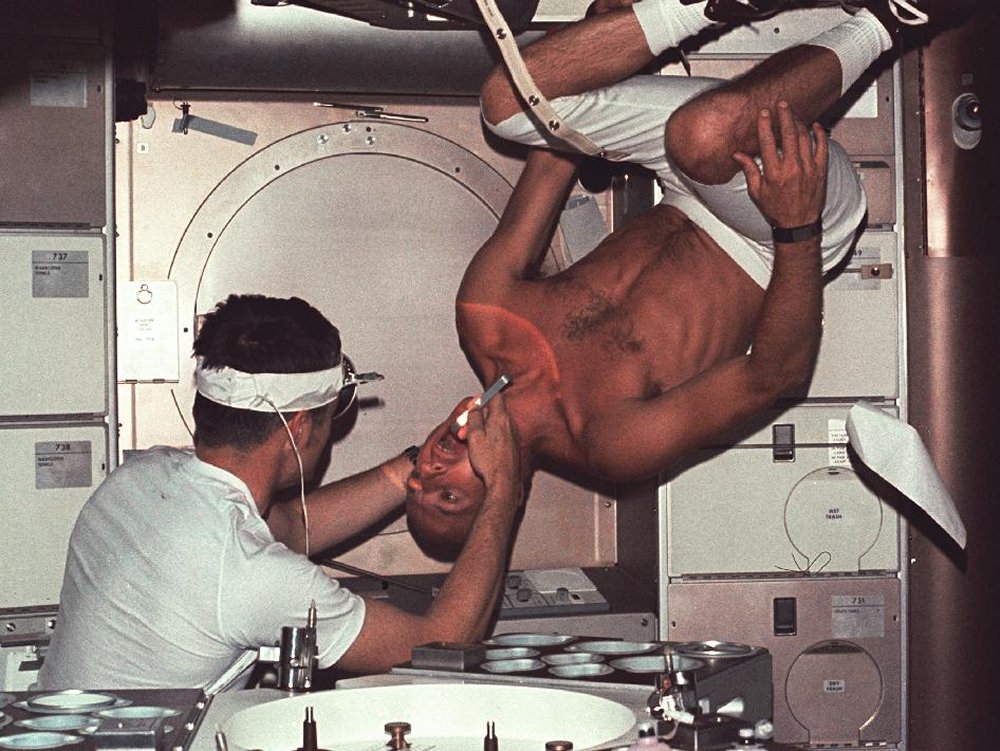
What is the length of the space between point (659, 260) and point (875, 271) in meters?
0.64

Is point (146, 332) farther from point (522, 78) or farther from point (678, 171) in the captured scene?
point (522, 78)

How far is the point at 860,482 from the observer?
3652mm

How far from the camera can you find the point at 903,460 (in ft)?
10.7

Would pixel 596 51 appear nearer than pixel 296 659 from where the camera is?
No

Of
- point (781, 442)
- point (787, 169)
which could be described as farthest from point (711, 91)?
point (781, 442)

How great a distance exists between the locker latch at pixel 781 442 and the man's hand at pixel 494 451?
103cm

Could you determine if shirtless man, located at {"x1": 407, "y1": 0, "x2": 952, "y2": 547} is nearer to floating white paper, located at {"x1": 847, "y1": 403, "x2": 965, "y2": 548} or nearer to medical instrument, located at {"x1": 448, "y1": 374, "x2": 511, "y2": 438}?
medical instrument, located at {"x1": 448, "y1": 374, "x2": 511, "y2": 438}

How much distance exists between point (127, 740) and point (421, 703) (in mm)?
491

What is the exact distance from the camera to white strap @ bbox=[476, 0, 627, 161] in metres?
2.23

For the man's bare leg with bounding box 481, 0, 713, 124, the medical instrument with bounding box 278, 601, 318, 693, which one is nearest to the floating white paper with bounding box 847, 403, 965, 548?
the man's bare leg with bounding box 481, 0, 713, 124

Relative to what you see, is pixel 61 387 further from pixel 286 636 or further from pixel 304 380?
pixel 286 636

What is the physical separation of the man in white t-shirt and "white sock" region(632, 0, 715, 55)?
833 millimetres

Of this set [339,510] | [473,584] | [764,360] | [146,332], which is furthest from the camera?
[146,332]

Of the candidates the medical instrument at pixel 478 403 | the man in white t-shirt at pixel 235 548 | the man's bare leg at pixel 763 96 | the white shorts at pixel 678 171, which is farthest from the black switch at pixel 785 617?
the man's bare leg at pixel 763 96
